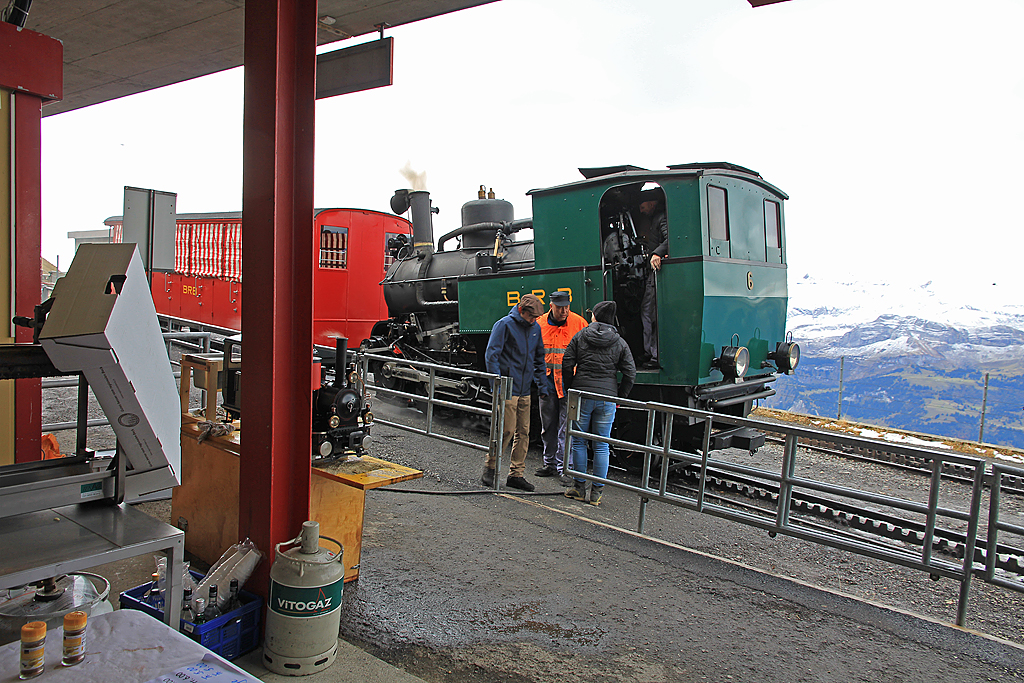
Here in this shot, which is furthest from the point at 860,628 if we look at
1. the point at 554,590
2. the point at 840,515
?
the point at 840,515

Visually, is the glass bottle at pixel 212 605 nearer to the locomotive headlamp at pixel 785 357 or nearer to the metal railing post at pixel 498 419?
the metal railing post at pixel 498 419

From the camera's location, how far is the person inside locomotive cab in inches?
263

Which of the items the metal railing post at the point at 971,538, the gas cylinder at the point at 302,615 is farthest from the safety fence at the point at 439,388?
the metal railing post at the point at 971,538

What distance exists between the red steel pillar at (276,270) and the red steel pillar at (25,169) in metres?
2.32

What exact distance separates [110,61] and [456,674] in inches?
253

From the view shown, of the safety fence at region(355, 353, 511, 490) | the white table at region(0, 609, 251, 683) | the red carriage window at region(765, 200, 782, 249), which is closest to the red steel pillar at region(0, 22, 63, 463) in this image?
the safety fence at region(355, 353, 511, 490)

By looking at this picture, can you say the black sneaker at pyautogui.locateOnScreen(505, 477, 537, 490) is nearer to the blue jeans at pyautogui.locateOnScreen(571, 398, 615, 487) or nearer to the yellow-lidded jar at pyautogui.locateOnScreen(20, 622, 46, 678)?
the blue jeans at pyautogui.locateOnScreen(571, 398, 615, 487)

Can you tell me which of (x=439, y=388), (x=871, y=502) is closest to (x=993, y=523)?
(x=871, y=502)

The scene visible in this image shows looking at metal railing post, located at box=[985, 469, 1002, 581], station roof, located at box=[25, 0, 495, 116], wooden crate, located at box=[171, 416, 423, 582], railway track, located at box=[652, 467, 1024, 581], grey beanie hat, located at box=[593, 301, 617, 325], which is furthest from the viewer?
grey beanie hat, located at box=[593, 301, 617, 325]

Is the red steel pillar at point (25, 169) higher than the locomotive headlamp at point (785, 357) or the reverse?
higher

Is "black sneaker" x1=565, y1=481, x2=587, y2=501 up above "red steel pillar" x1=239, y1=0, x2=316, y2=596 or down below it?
below

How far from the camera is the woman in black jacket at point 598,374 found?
560 centimetres

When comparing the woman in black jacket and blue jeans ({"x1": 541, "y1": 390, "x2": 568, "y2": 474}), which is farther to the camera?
blue jeans ({"x1": 541, "y1": 390, "x2": 568, "y2": 474})

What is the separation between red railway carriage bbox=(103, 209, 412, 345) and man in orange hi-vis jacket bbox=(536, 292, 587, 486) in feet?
19.1
